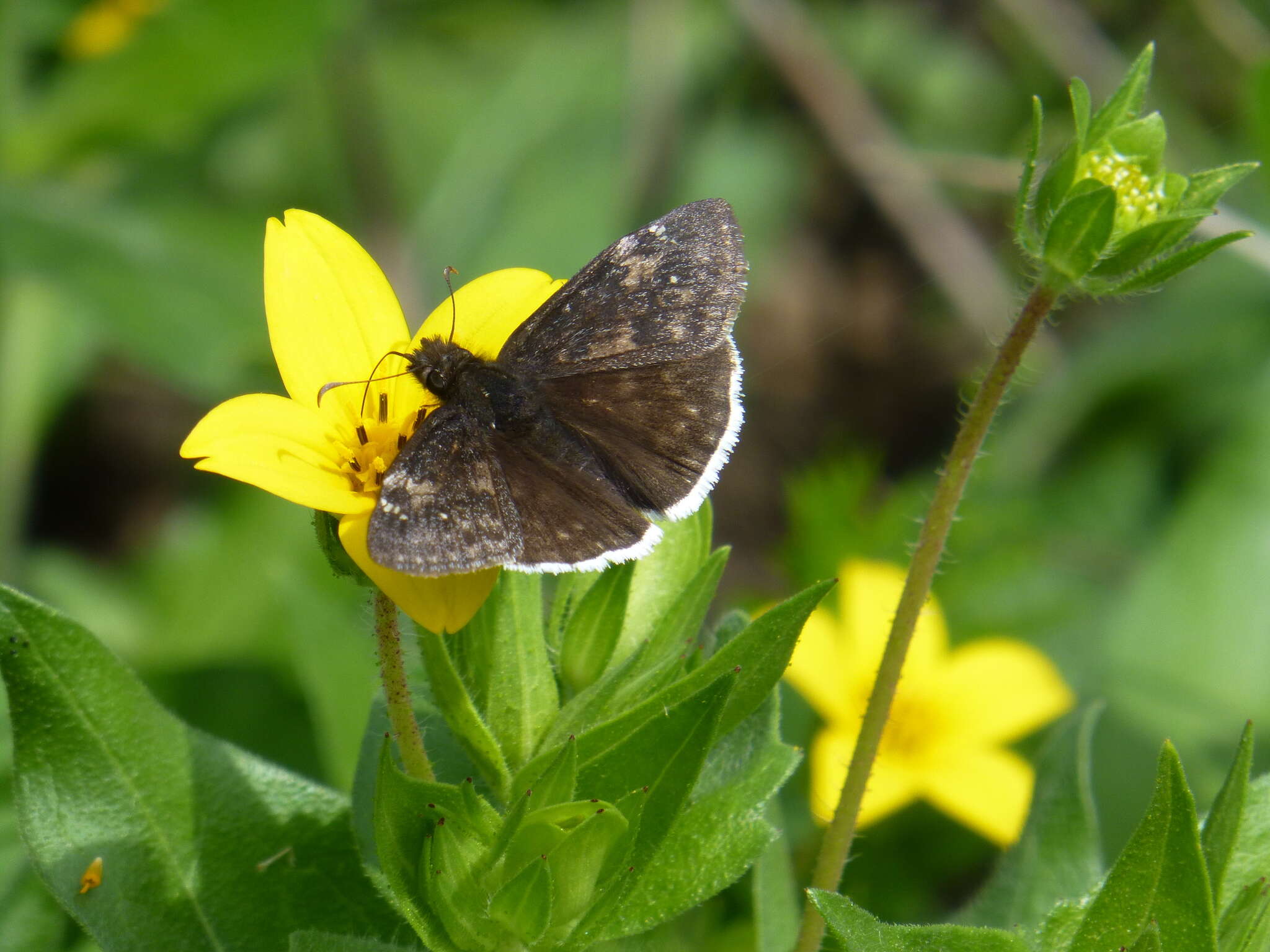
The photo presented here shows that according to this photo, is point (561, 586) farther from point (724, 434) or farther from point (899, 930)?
point (899, 930)

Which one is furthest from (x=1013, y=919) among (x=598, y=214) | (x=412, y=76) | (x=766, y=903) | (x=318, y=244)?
(x=412, y=76)

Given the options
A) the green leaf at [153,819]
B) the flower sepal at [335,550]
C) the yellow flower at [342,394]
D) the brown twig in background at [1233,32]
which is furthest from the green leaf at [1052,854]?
the brown twig in background at [1233,32]

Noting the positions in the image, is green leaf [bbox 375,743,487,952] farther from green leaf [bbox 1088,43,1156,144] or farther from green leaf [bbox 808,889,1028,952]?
green leaf [bbox 1088,43,1156,144]

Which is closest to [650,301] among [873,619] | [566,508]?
[566,508]

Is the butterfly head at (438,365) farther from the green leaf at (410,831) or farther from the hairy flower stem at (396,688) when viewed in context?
the green leaf at (410,831)

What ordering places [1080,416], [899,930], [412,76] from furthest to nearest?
[412,76], [1080,416], [899,930]

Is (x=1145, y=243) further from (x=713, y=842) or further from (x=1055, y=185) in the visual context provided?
(x=713, y=842)

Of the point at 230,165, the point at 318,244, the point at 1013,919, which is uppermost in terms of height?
the point at 230,165
